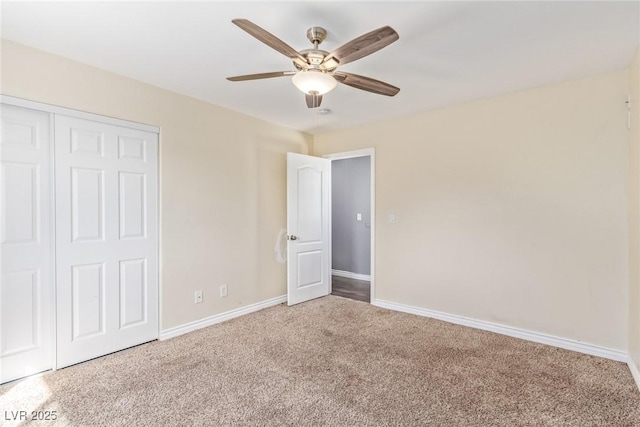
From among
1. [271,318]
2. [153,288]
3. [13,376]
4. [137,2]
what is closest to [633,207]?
[271,318]

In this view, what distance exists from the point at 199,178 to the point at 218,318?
1.54 metres

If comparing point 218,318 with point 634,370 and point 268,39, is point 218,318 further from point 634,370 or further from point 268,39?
point 634,370

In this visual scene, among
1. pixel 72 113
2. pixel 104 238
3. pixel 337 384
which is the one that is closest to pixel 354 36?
pixel 72 113

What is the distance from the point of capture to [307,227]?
422 cm

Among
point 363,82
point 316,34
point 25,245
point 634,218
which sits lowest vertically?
point 25,245

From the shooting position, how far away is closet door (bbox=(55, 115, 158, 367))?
2420mm

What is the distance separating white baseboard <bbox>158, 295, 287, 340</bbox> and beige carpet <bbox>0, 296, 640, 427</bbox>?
0.31ft

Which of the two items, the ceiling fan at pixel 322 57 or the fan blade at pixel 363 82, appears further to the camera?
the fan blade at pixel 363 82

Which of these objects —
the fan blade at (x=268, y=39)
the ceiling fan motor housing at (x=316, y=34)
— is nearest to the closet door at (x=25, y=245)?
the fan blade at (x=268, y=39)

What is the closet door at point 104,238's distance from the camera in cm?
242

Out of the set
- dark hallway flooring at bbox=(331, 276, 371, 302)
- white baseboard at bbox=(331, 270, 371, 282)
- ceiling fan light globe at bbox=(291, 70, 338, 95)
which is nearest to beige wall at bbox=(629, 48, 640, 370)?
ceiling fan light globe at bbox=(291, 70, 338, 95)

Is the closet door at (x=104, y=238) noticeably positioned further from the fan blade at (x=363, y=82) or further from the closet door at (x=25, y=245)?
the fan blade at (x=363, y=82)

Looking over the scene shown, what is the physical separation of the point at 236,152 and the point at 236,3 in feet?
6.51

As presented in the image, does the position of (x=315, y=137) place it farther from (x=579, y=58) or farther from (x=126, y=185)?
(x=579, y=58)
